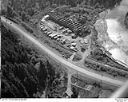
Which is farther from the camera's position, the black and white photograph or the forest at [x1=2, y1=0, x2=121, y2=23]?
the forest at [x1=2, y1=0, x2=121, y2=23]

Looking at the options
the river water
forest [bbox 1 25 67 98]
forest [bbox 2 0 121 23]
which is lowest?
forest [bbox 1 25 67 98]

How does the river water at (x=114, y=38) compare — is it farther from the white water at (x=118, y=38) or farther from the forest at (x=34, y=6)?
the forest at (x=34, y=6)

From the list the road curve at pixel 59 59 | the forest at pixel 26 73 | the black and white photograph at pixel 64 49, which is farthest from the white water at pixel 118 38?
the forest at pixel 26 73

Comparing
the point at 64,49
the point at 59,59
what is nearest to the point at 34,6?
the point at 64,49

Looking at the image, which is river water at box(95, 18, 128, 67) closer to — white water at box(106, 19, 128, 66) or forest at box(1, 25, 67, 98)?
white water at box(106, 19, 128, 66)

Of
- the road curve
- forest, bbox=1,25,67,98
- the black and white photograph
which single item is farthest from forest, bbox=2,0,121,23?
forest, bbox=1,25,67,98

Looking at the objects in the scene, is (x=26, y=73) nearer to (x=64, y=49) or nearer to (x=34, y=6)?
(x=64, y=49)

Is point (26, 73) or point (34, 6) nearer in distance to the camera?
point (26, 73)

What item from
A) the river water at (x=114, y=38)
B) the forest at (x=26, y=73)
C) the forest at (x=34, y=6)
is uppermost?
the forest at (x=34, y=6)

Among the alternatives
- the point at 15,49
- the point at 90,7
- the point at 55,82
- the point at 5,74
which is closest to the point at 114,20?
the point at 90,7
